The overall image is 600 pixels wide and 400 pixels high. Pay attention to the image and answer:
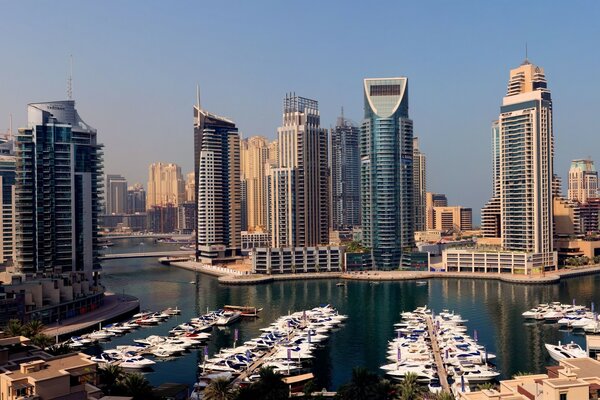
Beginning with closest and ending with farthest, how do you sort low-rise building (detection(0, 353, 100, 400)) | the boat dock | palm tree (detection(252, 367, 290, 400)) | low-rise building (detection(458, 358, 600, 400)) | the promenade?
low-rise building (detection(458, 358, 600, 400))
low-rise building (detection(0, 353, 100, 400))
palm tree (detection(252, 367, 290, 400))
the boat dock
the promenade

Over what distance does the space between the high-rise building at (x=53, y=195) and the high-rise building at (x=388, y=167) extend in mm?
62752

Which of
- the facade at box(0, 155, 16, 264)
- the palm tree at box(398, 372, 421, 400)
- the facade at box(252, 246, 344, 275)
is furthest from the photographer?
the facade at box(252, 246, 344, 275)

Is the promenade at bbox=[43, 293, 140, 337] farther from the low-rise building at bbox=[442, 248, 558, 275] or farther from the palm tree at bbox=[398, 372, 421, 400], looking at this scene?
the low-rise building at bbox=[442, 248, 558, 275]

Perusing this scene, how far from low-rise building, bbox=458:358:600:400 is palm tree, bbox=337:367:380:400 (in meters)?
8.75

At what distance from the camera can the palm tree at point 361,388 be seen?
35781 millimetres

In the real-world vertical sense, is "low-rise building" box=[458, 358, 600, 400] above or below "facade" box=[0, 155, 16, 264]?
below

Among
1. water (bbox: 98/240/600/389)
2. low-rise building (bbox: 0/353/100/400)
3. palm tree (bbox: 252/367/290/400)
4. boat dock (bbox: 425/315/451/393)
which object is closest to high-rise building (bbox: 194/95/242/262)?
water (bbox: 98/240/600/389)

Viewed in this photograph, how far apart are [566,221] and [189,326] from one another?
96.0 metres

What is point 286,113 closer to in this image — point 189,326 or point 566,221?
point 566,221

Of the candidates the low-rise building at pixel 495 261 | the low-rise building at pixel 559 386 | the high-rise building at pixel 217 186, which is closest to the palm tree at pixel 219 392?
the low-rise building at pixel 559 386

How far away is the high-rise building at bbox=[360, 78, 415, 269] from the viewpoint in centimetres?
12419

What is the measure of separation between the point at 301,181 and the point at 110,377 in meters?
93.1

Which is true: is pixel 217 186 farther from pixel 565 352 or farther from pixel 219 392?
pixel 219 392

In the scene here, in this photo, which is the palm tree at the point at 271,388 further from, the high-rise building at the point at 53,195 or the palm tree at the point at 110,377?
the high-rise building at the point at 53,195
